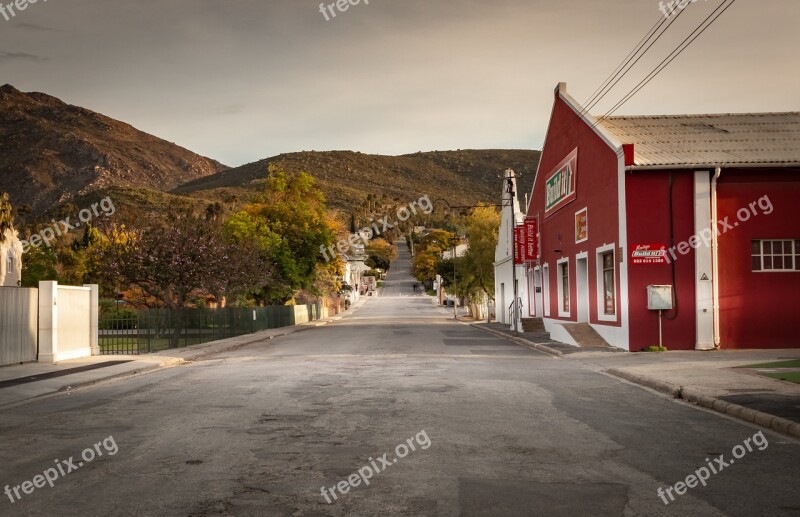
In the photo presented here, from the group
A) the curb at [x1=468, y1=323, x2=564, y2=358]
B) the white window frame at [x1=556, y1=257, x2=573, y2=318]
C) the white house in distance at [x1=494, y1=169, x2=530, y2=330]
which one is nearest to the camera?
the curb at [x1=468, y1=323, x2=564, y2=358]

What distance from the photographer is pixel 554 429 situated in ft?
32.7

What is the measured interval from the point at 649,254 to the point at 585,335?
4.46 m

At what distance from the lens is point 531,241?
127ft

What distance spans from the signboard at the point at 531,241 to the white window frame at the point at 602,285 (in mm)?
10416

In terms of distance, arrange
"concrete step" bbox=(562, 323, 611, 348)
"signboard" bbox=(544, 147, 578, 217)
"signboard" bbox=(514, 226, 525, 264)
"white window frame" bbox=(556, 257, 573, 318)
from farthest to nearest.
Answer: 1. "signboard" bbox=(514, 226, 525, 264)
2. "white window frame" bbox=(556, 257, 573, 318)
3. "signboard" bbox=(544, 147, 578, 217)
4. "concrete step" bbox=(562, 323, 611, 348)

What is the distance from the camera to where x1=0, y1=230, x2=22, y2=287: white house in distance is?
49000 millimetres

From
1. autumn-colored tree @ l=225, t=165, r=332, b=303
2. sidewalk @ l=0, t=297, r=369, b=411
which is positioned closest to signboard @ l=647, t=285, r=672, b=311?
sidewalk @ l=0, t=297, r=369, b=411

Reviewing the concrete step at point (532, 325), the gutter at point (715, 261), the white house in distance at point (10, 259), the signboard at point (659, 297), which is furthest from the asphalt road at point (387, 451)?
the white house in distance at point (10, 259)

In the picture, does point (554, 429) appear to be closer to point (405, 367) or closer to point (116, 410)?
point (116, 410)

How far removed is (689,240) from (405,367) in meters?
10.8

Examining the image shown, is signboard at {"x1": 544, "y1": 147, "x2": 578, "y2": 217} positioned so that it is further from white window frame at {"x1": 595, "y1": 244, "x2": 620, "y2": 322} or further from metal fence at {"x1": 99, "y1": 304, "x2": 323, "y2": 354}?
metal fence at {"x1": 99, "y1": 304, "x2": 323, "y2": 354}

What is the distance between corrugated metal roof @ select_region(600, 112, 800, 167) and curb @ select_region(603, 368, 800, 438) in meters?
10.7

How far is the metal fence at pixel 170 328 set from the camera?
30.4 metres

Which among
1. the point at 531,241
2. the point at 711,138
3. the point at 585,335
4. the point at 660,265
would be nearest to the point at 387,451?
the point at 660,265
